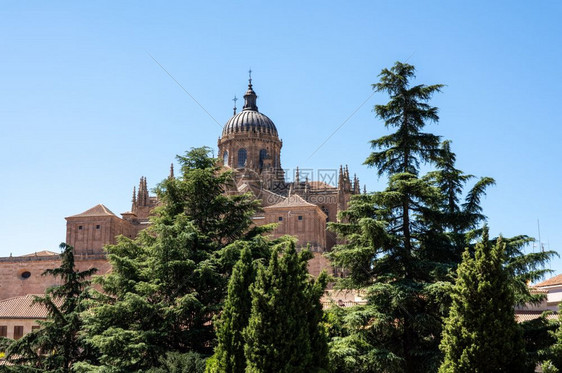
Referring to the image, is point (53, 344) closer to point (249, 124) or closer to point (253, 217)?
point (253, 217)

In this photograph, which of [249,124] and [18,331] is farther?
[249,124]

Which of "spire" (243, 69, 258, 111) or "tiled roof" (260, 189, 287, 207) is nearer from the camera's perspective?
"tiled roof" (260, 189, 287, 207)

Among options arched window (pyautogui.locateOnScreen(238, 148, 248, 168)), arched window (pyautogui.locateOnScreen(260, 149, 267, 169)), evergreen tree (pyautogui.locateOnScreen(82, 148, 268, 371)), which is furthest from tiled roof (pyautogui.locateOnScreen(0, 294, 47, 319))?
arched window (pyautogui.locateOnScreen(260, 149, 267, 169))

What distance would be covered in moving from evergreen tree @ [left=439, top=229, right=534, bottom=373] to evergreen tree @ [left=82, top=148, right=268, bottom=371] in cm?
748

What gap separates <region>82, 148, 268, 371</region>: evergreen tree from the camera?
19.9 meters

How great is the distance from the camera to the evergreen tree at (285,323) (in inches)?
616

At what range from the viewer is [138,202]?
60.6m

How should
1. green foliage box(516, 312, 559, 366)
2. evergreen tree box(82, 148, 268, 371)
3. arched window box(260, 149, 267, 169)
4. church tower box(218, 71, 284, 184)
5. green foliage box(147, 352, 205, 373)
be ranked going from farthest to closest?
arched window box(260, 149, 267, 169)
church tower box(218, 71, 284, 184)
evergreen tree box(82, 148, 268, 371)
green foliage box(147, 352, 205, 373)
green foliage box(516, 312, 559, 366)

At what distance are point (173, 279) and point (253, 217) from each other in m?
30.6

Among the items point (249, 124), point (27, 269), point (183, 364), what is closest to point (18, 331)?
point (27, 269)

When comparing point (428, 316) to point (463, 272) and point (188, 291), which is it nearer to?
point (463, 272)

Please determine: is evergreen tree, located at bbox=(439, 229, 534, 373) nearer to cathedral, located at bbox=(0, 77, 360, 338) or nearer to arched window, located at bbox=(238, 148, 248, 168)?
→ cathedral, located at bbox=(0, 77, 360, 338)

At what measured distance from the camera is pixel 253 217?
169 feet

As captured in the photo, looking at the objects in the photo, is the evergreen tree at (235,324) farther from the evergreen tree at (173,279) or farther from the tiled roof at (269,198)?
the tiled roof at (269,198)
